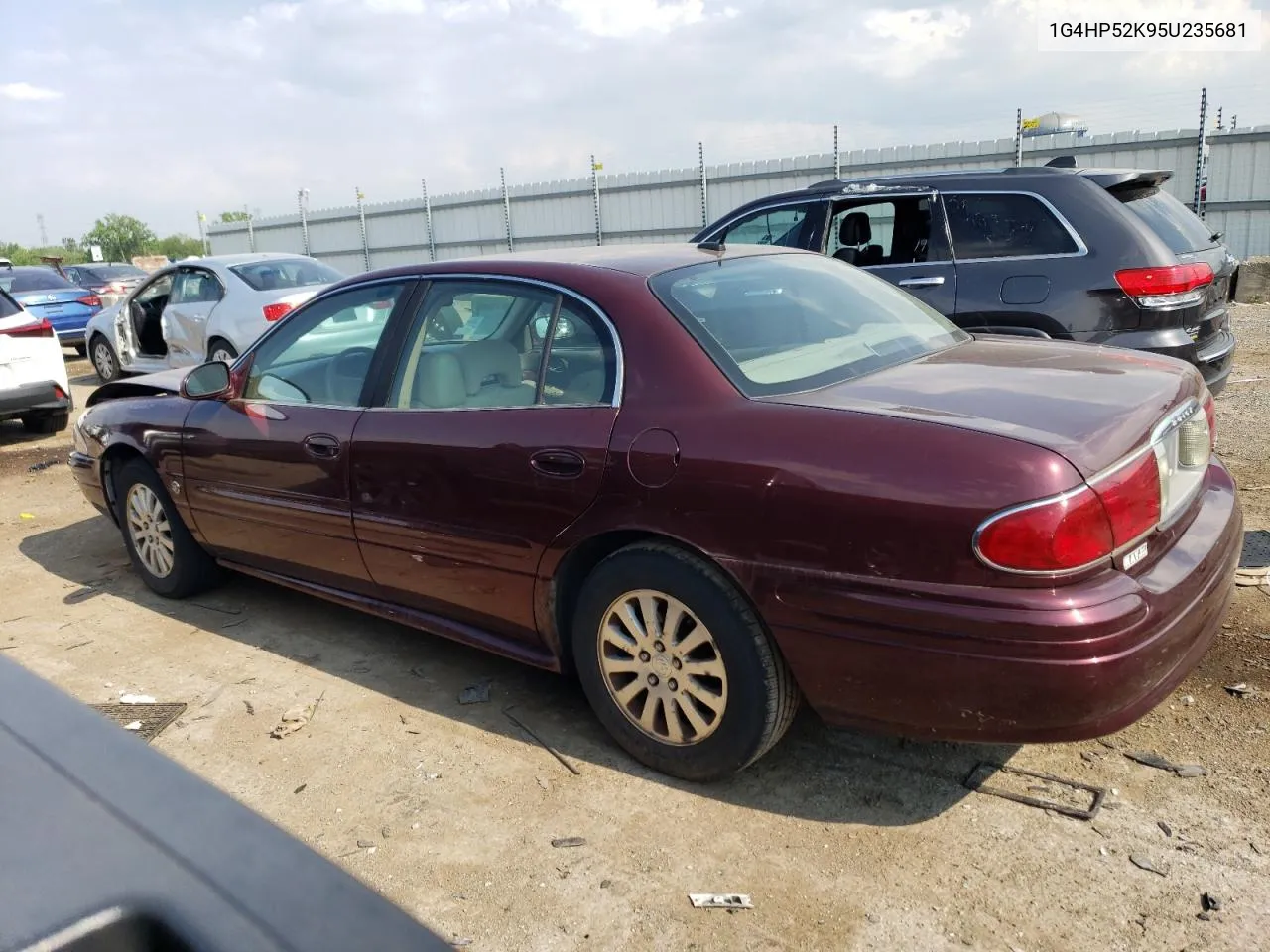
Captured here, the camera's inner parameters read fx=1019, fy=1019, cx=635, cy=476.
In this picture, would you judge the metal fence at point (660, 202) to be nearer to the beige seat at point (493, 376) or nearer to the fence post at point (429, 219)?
the fence post at point (429, 219)

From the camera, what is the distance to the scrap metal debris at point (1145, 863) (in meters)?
2.55

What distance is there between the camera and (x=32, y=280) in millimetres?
15523

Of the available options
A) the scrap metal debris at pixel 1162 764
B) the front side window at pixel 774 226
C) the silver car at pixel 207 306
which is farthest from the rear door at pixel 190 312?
the scrap metal debris at pixel 1162 764

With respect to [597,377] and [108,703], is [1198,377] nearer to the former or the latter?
[597,377]

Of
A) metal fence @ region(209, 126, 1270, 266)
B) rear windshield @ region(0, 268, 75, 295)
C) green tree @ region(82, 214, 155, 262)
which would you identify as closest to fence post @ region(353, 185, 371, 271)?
metal fence @ region(209, 126, 1270, 266)

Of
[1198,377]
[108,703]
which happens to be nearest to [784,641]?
[1198,377]

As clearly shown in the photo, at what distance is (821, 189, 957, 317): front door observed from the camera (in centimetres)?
608

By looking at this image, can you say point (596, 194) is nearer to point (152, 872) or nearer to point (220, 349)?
point (220, 349)

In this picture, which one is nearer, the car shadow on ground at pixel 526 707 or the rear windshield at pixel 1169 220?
the car shadow on ground at pixel 526 707

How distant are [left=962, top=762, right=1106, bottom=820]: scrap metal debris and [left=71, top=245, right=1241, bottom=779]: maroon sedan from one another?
1.43 ft

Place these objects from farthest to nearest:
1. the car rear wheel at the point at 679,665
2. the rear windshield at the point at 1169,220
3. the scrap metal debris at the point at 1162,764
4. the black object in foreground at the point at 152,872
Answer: the rear windshield at the point at 1169,220
the scrap metal debris at the point at 1162,764
the car rear wheel at the point at 679,665
the black object in foreground at the point at 152,872

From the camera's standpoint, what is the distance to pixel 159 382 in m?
5.04

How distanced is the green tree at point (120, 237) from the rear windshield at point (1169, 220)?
56498 millimetres

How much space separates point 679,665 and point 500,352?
131cm
